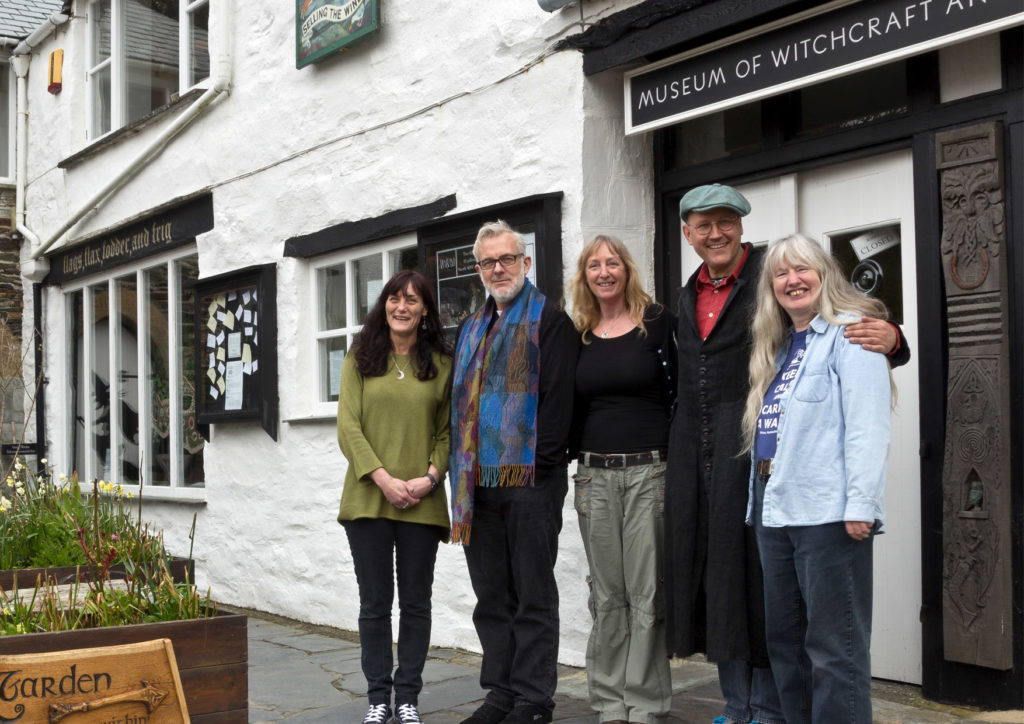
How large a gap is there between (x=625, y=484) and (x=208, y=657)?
5.16ft

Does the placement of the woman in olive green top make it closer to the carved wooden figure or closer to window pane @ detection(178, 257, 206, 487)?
the carved wooden figure

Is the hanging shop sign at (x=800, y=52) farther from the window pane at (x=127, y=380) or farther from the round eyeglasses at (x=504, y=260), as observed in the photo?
the window pane at (x=127, y=380)

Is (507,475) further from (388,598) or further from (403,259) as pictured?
(403,259)

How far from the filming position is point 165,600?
415 cm

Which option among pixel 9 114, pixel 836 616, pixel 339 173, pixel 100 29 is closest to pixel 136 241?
pixel 100 29

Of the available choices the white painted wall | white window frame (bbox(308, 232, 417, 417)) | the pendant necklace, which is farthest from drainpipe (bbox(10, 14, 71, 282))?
the pendant necklace

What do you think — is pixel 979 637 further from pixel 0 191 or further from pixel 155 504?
pixel 0 191

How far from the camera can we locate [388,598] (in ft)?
14.1

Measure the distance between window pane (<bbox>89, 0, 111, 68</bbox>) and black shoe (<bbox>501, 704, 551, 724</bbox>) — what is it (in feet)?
27.5

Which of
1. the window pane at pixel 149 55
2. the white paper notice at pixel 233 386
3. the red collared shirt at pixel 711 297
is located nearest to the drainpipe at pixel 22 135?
the window pane at pixel 149 55

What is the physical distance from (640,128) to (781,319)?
188 cm

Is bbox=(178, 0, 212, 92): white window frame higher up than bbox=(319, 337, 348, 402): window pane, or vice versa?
bbox=(178, 0, 212, 92): white window frame

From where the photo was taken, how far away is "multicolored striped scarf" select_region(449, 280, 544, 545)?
4.11 metres

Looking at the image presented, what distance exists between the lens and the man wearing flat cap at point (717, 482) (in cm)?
370
